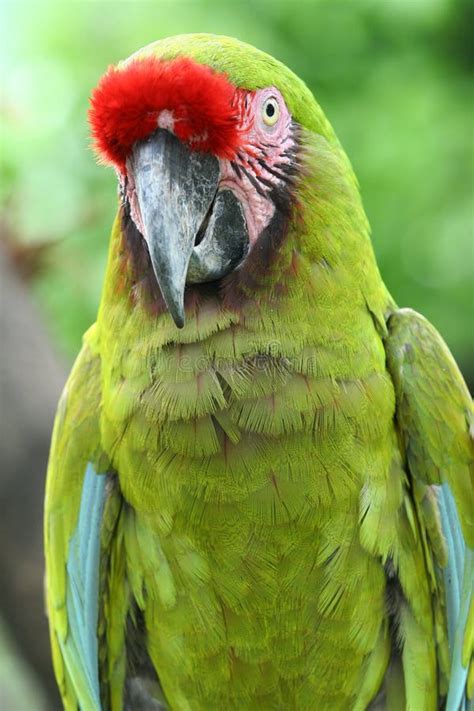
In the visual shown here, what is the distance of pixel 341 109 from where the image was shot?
3340 mm

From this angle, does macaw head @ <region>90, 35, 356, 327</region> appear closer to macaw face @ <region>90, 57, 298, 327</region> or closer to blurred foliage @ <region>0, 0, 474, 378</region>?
macaw face @ <region>90, 57, 298, 327</region>

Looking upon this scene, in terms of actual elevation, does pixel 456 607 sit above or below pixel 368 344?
below

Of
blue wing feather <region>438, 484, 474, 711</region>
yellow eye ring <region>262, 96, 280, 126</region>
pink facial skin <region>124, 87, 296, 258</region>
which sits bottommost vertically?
blue wing feather <region>438, 484, 474, 711</region>

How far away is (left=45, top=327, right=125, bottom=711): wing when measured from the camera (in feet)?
4.70

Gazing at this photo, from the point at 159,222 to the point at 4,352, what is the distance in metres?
1.33

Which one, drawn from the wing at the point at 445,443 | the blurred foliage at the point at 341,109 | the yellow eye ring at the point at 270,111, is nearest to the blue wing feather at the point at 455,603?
the wing at the point at 445,443

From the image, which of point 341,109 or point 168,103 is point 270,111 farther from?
point 341,109

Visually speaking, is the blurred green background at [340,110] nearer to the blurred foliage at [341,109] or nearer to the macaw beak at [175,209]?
the blurred foliage at [341,109]

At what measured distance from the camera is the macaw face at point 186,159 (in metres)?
1.15

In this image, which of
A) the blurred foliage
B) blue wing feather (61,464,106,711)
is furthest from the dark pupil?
the blurred foliage

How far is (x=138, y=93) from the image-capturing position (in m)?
1.14

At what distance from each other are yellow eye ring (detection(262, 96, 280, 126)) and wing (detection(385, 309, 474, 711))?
1.16 ft

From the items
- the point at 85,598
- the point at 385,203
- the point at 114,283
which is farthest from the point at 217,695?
the point at 385,203

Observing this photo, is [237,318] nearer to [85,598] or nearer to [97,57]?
[85,598]
